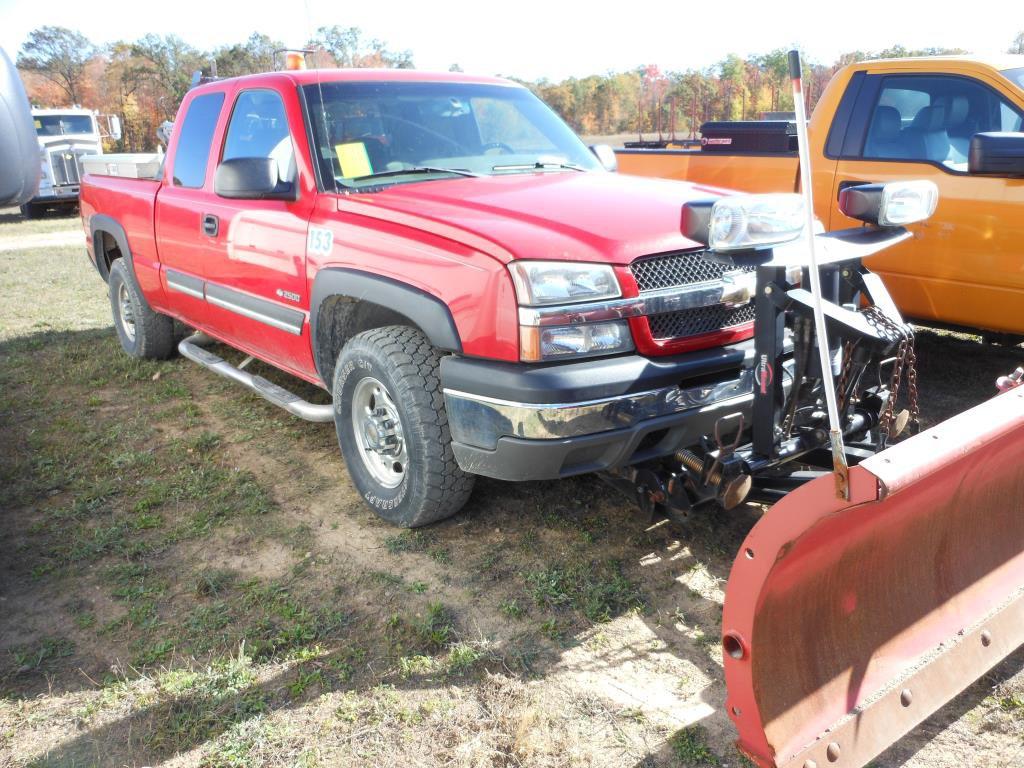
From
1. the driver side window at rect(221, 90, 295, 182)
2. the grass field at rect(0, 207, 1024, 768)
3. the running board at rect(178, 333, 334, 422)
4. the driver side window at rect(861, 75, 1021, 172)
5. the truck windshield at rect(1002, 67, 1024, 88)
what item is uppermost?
the driver side window at rect(221, 90, 295, 182)

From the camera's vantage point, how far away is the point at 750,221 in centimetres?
262

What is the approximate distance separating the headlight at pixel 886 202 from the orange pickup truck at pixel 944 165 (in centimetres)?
163

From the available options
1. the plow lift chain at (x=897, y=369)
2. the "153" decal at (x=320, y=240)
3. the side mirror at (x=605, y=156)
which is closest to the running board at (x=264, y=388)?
the "153" decal at (x=320, y=240)

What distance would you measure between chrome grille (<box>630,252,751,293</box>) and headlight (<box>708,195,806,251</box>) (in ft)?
1.72

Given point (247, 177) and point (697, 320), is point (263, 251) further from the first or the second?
point (697, 320)

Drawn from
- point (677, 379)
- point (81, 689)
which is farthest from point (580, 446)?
point (81, 689)

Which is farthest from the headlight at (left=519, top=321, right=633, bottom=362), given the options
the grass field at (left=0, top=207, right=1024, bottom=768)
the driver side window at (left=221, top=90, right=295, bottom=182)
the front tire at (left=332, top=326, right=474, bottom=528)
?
the driver side window at (left=221, top=90, right=295, bottom=182)

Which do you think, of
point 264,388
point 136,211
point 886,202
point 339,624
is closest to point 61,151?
point 136,211

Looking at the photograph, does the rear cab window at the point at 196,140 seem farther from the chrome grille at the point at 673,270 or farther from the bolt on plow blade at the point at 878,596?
the bolt on plow blade at the point at 878,596

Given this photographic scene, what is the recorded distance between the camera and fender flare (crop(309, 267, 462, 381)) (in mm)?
3191

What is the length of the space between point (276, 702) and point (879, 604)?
6.18 feet

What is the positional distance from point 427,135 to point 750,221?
211cm

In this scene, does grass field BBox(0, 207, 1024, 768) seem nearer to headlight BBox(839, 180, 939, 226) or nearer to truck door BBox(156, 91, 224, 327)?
truck door BBox(156, 91, 224, 327)

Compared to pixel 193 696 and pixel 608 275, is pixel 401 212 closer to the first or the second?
pixel 608 275
